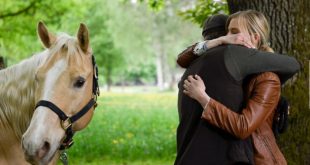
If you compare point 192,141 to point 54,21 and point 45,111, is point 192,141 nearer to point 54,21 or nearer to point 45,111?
point 45,111

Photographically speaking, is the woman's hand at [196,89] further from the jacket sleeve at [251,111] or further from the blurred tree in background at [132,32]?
the blurred tree in background at [132,32]

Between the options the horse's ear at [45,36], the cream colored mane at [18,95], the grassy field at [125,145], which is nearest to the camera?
the horse's ear at [45,36]

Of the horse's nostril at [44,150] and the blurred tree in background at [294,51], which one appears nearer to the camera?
the horse's nostril at [44,150]

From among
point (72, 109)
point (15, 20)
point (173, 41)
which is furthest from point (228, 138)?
point (173, 41)

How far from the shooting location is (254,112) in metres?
2.92

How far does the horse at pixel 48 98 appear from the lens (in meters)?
3.01

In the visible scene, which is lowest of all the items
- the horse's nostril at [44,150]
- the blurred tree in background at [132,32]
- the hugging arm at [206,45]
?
the blurred tree in background at [132,32]

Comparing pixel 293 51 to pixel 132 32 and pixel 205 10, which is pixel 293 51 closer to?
pixel 205 10

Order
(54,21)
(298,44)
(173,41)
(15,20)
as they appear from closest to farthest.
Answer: (298,44)
(15,20)
(54,21)
(173,41)

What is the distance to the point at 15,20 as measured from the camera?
662 inches

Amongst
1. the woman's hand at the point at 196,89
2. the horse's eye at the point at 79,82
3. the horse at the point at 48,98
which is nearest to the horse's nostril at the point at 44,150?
the horse at the point at 48,98

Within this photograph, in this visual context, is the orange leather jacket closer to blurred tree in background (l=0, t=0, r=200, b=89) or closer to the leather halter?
the leather halter

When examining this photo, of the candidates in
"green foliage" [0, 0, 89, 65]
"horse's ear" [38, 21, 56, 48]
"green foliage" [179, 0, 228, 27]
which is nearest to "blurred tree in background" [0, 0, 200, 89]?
"green foliage" [0, 0, 89, 65]

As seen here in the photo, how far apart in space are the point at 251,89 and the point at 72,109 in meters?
1.13
